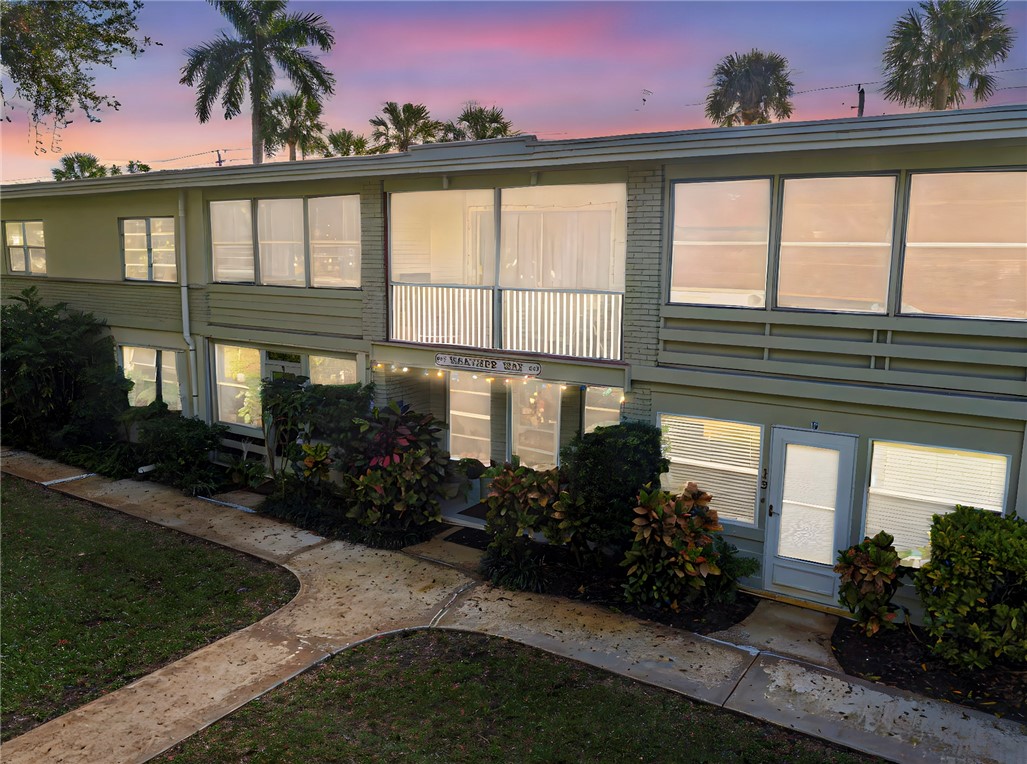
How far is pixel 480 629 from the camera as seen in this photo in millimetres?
8617

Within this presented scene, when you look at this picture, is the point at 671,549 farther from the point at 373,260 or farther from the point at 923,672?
the point at 373,260

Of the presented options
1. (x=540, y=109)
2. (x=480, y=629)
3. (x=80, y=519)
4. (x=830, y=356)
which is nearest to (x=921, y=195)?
(x=830, y=356)

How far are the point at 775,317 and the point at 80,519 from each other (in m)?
10.6

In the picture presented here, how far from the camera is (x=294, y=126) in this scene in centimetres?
3334

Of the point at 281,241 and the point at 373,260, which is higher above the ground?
the point at 281,241

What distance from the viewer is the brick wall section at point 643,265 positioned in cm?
964

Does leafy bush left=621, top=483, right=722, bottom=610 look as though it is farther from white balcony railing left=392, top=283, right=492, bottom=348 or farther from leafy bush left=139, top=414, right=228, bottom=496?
leafy bush left=139, top=414, right=228, bottom=496

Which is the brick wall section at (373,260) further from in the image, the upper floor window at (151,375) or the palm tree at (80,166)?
the palm tree at (80,166)

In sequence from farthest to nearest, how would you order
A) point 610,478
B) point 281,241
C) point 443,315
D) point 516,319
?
point 281,241 < point 443,315 < point 516,319 < point 610,478

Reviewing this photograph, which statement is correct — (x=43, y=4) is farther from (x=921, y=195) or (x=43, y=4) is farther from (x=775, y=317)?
(x=921, y=195)

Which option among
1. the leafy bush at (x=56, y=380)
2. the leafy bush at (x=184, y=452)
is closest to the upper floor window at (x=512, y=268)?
the leafy bush at (x=184, y=452)

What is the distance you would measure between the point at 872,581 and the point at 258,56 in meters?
30.4

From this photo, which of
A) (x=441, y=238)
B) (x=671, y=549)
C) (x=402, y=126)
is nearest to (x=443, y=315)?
(x=441, y=238)

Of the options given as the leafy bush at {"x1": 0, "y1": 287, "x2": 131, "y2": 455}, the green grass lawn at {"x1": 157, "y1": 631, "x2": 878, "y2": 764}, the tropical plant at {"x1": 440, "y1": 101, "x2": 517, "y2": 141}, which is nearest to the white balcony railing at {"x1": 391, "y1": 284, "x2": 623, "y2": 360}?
the green grass lawn at {"x1": 157, "y1": 631, "x2": 878, "y2": 764}
